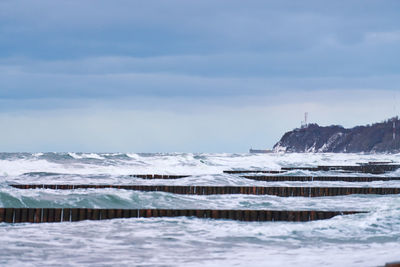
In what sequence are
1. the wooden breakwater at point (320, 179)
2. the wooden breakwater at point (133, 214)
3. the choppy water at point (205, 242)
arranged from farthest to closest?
the wooden breakwater at point (320, 179) < the wooden breakwater at point (133, 214) < the choppy water at point (205, 242)

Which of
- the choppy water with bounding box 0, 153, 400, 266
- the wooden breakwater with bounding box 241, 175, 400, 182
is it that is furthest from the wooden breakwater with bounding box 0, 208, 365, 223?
the wooden breakwater with bounding box 241, 175, 400, 182

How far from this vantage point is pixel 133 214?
11.7m

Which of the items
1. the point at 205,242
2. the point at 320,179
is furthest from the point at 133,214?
the point at 320,179

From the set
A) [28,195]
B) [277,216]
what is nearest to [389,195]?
[277,216]

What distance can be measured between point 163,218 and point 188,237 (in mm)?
2008

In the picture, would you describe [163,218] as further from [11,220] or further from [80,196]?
[80,196]

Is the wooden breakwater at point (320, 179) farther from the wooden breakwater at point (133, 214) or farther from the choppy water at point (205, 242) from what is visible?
the wooden breakwater at point (133, 214)

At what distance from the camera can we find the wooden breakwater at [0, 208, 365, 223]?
11.4 m

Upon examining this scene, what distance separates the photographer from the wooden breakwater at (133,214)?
37.3ft

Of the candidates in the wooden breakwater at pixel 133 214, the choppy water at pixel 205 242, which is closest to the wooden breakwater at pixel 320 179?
the choppy water at pixel 205 242

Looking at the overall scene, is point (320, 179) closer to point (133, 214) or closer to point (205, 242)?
point (133, 214)

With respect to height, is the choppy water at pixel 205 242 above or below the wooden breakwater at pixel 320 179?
below

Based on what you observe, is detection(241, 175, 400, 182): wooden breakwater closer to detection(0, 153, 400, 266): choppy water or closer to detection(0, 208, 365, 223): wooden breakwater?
detection(0, 153, 400, 266): choppy water

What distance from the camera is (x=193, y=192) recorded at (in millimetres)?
19141
